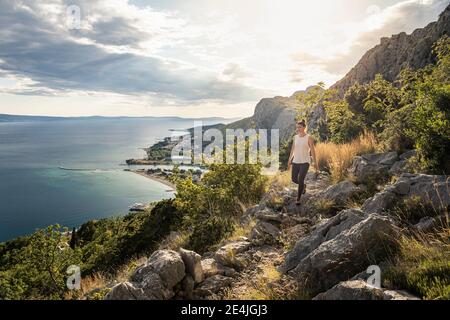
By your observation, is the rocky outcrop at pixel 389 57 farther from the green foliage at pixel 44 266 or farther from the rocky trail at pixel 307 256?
the rocky trail at pixel 307 256

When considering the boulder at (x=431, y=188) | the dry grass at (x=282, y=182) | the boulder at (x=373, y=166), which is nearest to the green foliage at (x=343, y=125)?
the dry grass at (x=282, y=182)

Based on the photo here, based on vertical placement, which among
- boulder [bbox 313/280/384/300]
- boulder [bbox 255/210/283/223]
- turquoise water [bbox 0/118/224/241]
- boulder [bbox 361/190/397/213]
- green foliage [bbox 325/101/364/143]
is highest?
green foliage [bbox 325/101/364/143]

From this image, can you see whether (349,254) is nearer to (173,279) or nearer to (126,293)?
(173,279)

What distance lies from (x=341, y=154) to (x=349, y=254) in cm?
836

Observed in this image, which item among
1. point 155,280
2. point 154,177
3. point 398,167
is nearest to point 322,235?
point 155,280

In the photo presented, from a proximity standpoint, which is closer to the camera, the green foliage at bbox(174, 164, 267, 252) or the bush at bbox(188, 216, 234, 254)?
the bush at bbox(188, 216, 234, 254)

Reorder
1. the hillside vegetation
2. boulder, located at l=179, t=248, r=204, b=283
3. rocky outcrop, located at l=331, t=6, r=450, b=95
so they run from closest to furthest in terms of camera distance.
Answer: the hillside vegetation
boulder, located at l=179, t=248, r=204, b=283
rocky outcrop, located at l=331, t=6, r=450, b=95

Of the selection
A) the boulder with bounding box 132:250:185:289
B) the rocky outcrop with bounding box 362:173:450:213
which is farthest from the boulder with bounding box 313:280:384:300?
the boulder with bounding box 132:250:185:289

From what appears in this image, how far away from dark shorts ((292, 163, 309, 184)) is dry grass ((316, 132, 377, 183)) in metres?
1.81

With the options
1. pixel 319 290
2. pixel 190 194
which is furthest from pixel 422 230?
pixel 190 194

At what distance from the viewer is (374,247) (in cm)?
557

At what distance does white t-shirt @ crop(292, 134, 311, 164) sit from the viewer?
411 inches

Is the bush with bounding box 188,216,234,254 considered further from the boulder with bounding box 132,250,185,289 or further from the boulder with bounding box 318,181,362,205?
the boulder with bounding box 132,250,185,289

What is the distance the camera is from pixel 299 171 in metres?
10.6
